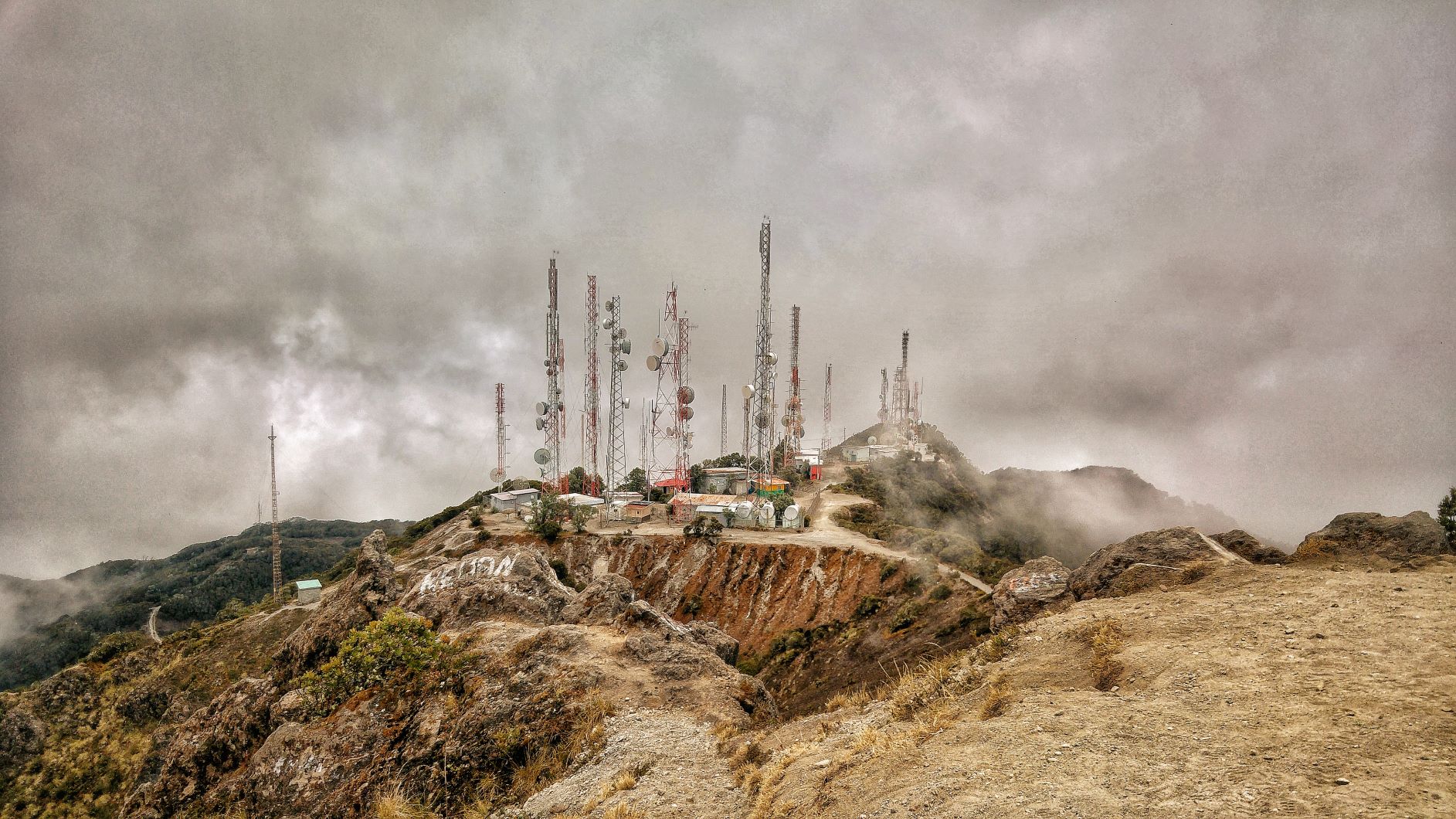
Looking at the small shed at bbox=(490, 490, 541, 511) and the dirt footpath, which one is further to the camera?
the small shed at bbox=(490, 490, 541, 511)

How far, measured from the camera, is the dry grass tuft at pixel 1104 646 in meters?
12.4

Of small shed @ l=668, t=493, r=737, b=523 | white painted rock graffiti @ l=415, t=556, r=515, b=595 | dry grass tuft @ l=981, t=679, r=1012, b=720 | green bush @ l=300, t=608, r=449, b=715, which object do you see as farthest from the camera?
small shed @ l=668, t=493, r=737, b=523

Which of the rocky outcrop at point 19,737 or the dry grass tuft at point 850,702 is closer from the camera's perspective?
the dry grass tuft at point 850,702

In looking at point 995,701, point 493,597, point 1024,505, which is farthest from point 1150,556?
point 1024,505

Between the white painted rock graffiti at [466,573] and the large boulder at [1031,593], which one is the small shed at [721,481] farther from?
the large boulder at [1031,593]

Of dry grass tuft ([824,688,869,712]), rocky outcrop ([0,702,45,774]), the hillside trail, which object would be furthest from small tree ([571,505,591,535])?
the hillside trail

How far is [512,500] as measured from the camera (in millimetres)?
86562

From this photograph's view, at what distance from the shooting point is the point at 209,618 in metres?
101

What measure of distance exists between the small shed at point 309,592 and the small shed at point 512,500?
81.8ft

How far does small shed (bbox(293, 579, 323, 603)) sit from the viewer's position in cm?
6425

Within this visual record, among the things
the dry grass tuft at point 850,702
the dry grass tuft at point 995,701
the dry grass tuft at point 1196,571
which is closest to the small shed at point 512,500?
the dry grass tuft at point 850,702

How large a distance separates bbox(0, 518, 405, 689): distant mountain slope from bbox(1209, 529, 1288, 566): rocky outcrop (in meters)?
141

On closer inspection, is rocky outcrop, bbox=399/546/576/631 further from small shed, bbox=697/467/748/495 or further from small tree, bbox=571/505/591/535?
small shed, bbox=697/467/748/495

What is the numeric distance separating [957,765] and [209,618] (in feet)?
448
